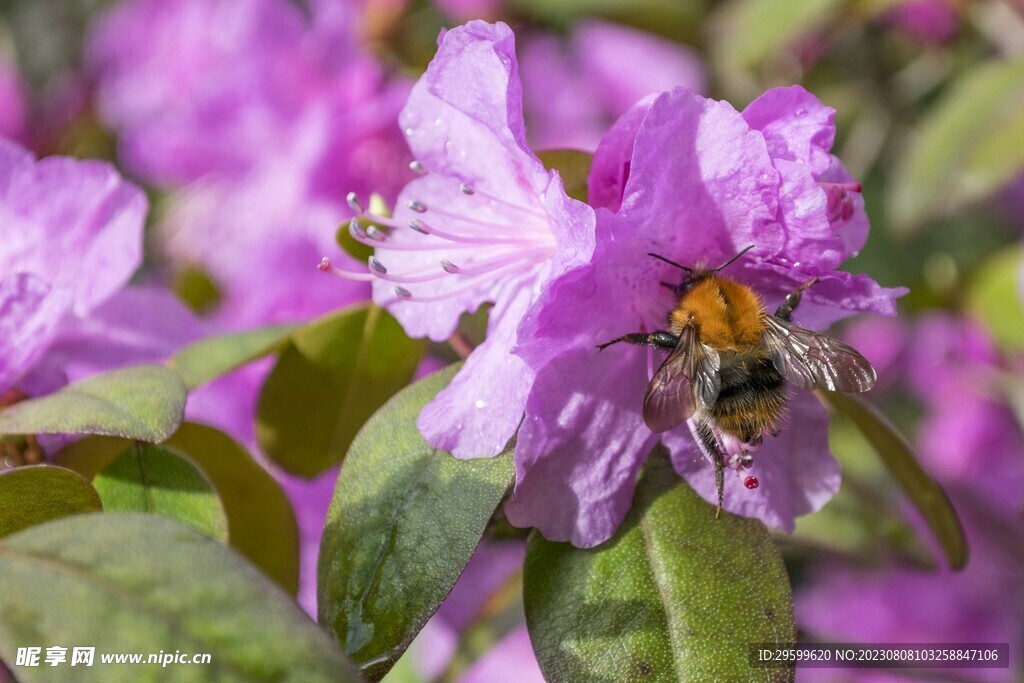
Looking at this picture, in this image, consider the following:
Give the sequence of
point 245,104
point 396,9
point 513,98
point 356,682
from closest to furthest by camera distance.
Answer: point 356,682, point 513,98, point 245,104, point 396,9

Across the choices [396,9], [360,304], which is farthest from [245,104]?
[360,304]

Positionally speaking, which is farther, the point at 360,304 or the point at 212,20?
the point at 212,20

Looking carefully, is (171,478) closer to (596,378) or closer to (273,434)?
(273,434)

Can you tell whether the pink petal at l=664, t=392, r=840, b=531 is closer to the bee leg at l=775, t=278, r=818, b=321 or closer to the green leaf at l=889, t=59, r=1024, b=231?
the bee leg at l=775, t=278, r=818, b=321

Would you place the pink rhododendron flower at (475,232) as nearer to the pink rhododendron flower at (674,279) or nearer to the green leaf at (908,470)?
the pink rhododendron flower at (674,279)

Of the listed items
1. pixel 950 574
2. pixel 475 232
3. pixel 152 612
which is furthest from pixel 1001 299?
pixel 152 612

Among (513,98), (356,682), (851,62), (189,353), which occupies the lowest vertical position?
(851,62)

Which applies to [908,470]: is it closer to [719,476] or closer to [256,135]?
[719,476]
